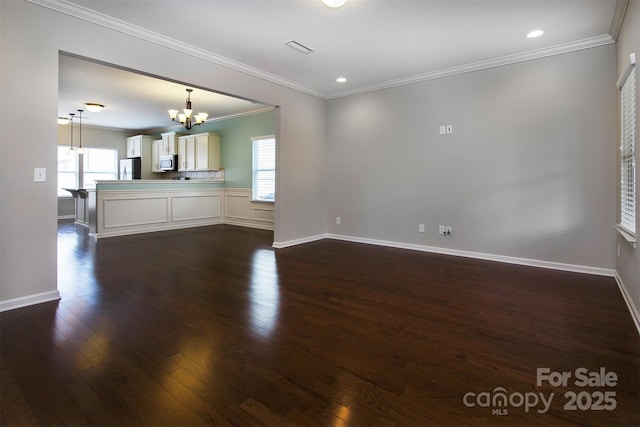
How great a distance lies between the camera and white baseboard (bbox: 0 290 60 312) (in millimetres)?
2686

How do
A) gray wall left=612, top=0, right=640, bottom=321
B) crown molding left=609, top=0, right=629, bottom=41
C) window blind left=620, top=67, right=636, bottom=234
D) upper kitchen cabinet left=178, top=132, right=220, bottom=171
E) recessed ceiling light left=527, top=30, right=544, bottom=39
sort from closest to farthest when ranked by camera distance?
1. gray wall left=612, top=0, right=640, bottom=321
2. window blind left=620, top=67, right=636, bottom=234
3. crown molding left=609, top=0, right=629, bottom=41
4. recessed ceiling light left=527, top=30, right=544, bottom=39
5. upper kitchen cabinet left=178, top=132, right=220, bottom=171

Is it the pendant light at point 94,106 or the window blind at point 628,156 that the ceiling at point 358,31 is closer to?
the window blind at point 628,156

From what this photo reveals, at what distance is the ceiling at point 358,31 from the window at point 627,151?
A: 69 cm

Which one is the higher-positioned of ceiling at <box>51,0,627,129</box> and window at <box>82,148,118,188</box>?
ceiling at <box>51,0,627,129</box>

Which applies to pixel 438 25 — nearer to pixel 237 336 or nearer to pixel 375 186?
pixel 375 186

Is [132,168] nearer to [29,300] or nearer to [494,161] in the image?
[29,300]

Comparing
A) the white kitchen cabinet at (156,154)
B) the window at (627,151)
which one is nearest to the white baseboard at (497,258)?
the window at (627,151)

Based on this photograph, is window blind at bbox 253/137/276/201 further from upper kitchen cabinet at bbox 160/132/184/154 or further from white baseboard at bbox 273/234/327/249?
upper kitchen cabinet at bbox 160/132/184/154

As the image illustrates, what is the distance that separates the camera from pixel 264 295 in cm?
309

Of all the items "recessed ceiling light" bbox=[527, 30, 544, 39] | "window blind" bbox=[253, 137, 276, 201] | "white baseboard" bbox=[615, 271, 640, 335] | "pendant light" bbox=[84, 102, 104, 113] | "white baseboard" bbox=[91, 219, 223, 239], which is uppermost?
"pendant light" bbox=[84, 102, 104, 113]

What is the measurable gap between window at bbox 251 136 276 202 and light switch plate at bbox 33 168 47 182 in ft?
15.4

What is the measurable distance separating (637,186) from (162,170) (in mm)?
10016

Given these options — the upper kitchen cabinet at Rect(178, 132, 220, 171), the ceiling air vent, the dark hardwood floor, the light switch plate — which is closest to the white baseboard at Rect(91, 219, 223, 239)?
the upper kitchen cabinet at Rect(178, 132, 220, 171)

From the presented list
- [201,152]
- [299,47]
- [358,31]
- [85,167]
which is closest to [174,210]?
[201,152]
